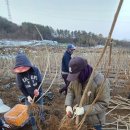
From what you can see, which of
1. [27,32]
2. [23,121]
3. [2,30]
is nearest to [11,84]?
[23,121]

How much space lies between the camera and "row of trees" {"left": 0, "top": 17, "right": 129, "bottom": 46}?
18188mm

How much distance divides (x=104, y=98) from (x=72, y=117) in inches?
17.5

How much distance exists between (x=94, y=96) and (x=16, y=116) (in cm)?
206

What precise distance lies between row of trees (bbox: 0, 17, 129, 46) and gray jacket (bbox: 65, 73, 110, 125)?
13.6 m

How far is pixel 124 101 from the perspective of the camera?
7539 mm

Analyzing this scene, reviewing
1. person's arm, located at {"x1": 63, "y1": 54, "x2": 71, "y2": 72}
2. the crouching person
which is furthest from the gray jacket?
person's arm, located at {"x1": 63, "y1": 54, "x2": 71, "y2": 72}

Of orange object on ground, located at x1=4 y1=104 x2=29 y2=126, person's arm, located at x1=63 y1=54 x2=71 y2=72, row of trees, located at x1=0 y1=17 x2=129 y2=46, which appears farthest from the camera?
row of trees, located at x1=0 y1=17 x2=129 y2=46

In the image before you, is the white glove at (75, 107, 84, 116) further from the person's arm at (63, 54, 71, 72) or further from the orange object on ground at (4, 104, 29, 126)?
the person's arm at (63, 54, 71, 72)

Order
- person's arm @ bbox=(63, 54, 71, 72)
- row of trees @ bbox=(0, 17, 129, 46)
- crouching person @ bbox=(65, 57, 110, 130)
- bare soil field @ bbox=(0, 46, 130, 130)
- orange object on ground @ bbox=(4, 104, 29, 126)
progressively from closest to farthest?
crouching person @ bbox=(65, 57, 110, 130) → orange object on ground @ bbox=(4, 104, 29, 126) → bare soil field @ bbox=(0, 46, 130, 130) → person's arm @ bbox=(63, 54, 71, 72) → row of trees @ bbox=(0, 17, 129, 46)

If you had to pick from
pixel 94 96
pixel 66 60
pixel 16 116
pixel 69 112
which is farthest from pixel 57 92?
pixel 94 96

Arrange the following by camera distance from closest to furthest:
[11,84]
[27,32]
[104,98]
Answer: [104,98]
[11,84]
[27,32]

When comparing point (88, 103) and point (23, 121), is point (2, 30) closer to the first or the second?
point (23, 121)

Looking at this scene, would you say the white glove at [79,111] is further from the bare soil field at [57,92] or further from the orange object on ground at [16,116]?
the orange object on ground at [16,116]

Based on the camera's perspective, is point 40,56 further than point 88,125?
Yes
